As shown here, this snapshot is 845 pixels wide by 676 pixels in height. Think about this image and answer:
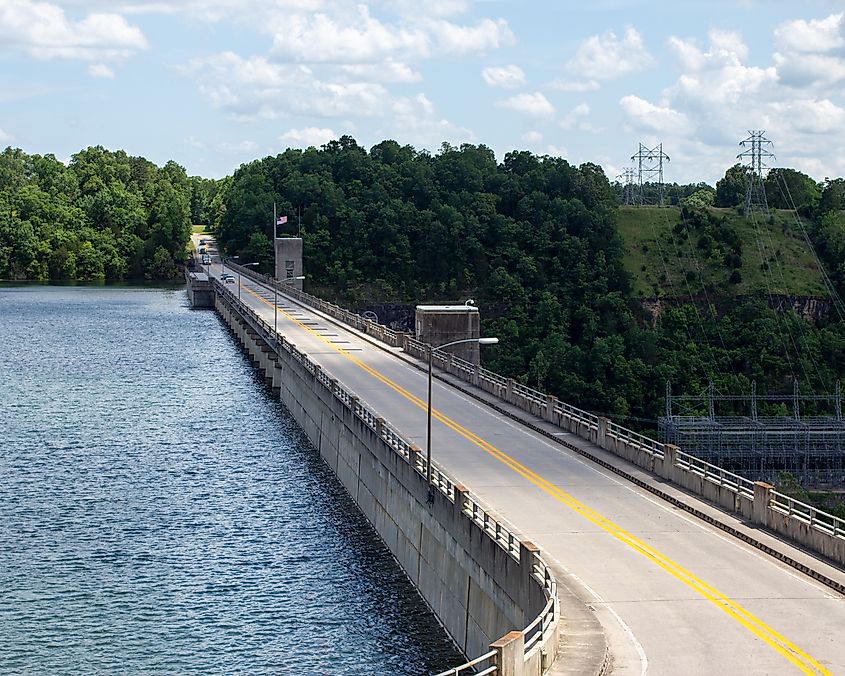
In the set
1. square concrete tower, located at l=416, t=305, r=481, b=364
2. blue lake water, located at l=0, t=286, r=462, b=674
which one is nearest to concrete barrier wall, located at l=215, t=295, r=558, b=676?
blue lake water, located at l=0, t=286, r=462, b=674

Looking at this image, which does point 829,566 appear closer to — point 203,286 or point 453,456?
point 453,456

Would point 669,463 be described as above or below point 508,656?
below

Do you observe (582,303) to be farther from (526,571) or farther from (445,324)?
(526,571)

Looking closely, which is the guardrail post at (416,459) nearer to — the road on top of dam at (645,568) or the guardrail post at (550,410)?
the road on top of dam at (645,568)

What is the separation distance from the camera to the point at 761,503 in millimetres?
40656

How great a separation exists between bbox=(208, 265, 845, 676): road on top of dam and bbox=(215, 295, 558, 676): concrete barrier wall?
158 cm

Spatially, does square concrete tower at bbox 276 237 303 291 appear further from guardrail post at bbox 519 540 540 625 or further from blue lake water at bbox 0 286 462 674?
guardrail post at bbox 519 540 540 625

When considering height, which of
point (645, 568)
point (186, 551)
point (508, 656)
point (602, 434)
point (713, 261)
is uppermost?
point (713, 261)

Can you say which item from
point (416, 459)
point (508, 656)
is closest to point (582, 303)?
point (416, 459)

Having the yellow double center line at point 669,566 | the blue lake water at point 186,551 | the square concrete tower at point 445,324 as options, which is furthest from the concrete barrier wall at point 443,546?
the square concrete tower at point 445,324

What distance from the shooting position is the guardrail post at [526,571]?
33.0 metres

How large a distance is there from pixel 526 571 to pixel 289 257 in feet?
530

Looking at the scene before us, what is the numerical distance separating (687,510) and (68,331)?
11674 cm

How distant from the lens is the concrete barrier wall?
3303cm
